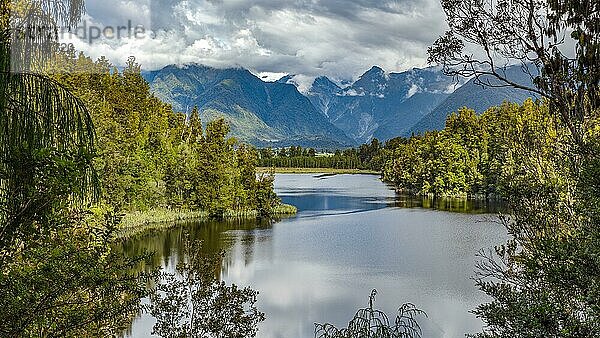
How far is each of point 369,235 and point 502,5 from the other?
21.9 m

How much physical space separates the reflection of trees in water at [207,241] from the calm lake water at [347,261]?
0.05m

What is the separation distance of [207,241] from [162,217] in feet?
25.0

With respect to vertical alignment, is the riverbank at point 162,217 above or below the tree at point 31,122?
below

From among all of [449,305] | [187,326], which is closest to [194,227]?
[449,305]

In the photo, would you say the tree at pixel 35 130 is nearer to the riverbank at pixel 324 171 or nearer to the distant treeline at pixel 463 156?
the distant treeline at pixel 463 156

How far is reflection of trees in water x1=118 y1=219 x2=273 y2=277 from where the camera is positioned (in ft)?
73.3

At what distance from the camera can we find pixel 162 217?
108 ft

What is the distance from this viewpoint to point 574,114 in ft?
24.1

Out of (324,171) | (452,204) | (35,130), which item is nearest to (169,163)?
(452,204)

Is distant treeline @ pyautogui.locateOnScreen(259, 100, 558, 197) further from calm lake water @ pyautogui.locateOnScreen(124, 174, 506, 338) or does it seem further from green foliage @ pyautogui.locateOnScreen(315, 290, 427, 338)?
green foliage @ pyautogui.locateOnScreen(315, 290, 427, 338)

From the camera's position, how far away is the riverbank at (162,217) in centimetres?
2893

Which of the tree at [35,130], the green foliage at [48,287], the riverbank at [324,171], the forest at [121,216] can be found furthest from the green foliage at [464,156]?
the tree at [35,130]

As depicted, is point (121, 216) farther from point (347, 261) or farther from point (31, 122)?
point (347, 261)

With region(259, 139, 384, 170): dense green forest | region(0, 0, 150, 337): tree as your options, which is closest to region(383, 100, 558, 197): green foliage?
region(0, 0, 150, 337): tree
